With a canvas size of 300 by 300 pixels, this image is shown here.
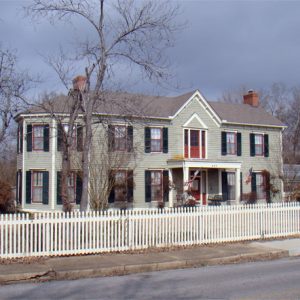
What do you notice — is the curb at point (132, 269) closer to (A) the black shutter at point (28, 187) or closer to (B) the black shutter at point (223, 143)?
(A) the black shutter at point (28, 187)

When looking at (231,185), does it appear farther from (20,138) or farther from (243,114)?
(20,138)

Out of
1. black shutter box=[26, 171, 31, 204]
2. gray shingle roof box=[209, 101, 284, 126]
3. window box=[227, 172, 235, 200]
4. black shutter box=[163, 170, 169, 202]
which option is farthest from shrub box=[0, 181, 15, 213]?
gray shingle roof box=[209, 101, 284, 126]

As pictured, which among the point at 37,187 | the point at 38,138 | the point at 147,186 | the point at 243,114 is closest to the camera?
the point at 37,187

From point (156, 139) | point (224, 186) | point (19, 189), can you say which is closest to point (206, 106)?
point (156, 139)

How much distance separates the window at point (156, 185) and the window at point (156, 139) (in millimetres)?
1453

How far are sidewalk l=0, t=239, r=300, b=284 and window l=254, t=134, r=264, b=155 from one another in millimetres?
19455

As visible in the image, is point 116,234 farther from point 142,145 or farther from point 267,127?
point 267,127

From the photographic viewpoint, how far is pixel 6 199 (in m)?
24.7

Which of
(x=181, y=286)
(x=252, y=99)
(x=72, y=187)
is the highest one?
(x=252, y=99)

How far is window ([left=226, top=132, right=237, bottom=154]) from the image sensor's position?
30875 millimetres

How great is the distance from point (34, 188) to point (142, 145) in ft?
22.0

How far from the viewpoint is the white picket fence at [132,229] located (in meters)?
10.9

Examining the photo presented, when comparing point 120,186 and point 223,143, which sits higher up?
point 223,143

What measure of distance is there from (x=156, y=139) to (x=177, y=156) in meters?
1.74
